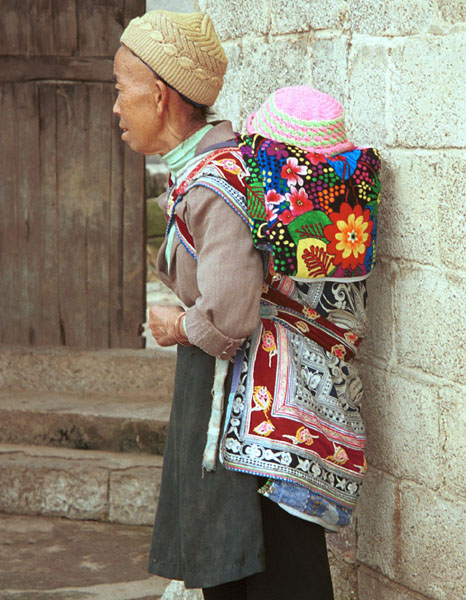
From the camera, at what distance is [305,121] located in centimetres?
230

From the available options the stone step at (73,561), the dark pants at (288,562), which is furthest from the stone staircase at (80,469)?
the dark pants at (288,562)

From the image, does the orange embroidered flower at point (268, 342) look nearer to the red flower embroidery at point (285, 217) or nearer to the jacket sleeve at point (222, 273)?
the jacket sleeve at point (222, 273)

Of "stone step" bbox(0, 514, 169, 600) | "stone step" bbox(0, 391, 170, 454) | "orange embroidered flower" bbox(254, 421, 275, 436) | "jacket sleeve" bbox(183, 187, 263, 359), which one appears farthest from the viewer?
"stone step" bbox(0, 391, 170, 454)

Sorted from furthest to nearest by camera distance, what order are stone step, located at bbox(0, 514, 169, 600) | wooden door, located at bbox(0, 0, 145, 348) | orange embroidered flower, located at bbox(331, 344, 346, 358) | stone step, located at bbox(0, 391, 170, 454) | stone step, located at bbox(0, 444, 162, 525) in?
wooden door, located at bbox(0, 0, 145, 348) < stone step, located at bbox(0, 391, 170, 454) < stone step, located at bbox(0, 444, 162, 525) < stone step, located at bbox(0, 514, 169, 600) < orange embroidered flower, located at bbox(331, 344, 346, 358)

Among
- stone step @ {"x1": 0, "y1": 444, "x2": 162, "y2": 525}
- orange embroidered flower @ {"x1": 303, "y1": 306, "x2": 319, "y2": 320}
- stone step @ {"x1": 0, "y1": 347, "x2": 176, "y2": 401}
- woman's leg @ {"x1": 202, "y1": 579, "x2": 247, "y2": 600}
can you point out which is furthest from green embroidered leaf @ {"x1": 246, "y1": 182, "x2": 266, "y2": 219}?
stone step @ {"x1": 0, "y1": 347, "x2": 176, "y2": 401}

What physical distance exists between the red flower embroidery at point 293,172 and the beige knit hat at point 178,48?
31 cm

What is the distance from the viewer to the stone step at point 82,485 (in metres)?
4.45

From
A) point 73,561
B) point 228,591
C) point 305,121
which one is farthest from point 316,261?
point 73,561

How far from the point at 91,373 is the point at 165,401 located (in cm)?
45

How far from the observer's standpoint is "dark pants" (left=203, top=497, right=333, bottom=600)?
7.52 feet

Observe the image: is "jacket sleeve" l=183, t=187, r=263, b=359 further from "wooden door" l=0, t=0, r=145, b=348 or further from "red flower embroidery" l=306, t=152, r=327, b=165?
"wooden door" l=0, t=0, r=145, b=348

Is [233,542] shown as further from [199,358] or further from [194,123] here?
[194,123]

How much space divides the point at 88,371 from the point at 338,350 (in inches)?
117

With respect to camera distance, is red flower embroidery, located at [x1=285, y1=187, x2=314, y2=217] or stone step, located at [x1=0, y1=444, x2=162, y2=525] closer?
red flower embroidery, located at [x1=285, y1=187, x2=314, y2=217]
